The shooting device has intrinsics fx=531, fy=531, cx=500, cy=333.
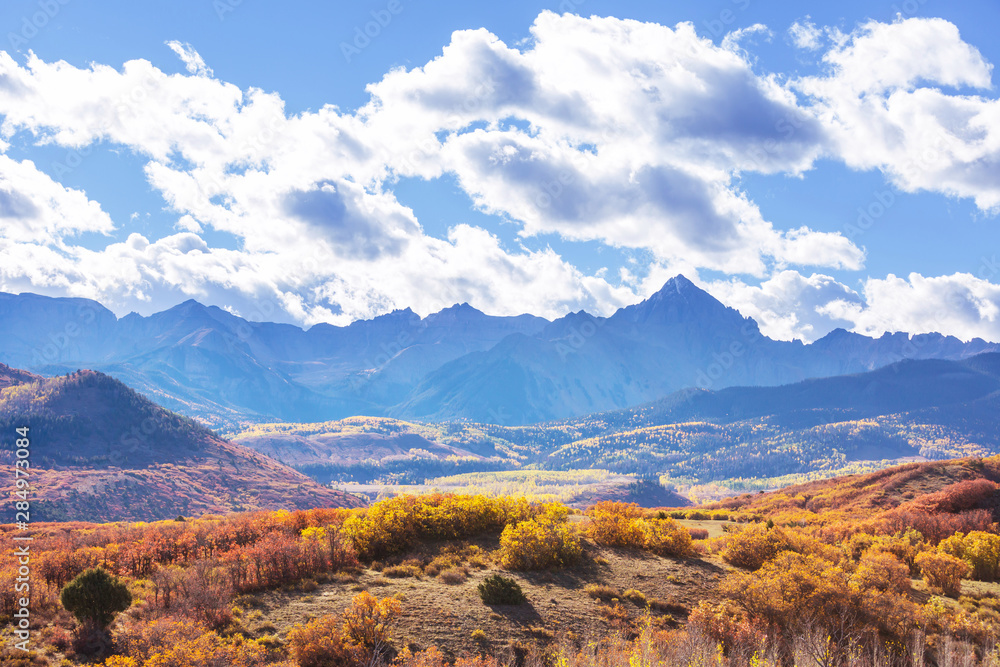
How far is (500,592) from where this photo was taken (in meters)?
21.5

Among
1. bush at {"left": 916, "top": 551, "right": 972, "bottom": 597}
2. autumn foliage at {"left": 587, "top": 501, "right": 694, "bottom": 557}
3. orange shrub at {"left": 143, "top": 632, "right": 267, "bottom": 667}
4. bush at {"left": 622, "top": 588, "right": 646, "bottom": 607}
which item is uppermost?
orange shrub at {"left": 143, "top": 632, "right": 267, "bottom": 667}

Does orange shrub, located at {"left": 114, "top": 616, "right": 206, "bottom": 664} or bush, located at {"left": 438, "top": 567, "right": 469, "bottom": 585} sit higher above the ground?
orange shrub, located at {"left": 114, "top": 616, "right": 206, "bottom": 664}

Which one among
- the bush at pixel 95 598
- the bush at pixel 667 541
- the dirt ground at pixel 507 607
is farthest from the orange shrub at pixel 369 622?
the bush at pixel 667 541

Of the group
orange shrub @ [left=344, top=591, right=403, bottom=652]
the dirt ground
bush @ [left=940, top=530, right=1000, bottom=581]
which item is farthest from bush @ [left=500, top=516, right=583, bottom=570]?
bush @ [left=940, top=530, right=1000, bottom=581]

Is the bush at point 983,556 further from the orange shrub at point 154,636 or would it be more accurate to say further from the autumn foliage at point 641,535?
the orange shrub at point 154,636

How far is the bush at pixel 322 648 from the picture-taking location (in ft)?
54.0

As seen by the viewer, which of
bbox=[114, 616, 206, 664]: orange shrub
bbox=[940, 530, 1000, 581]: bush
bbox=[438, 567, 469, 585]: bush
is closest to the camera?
bbox=[114, 616, 206, 664]: orange shrub

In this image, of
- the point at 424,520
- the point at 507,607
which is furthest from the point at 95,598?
the point at 424,520

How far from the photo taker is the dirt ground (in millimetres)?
18953

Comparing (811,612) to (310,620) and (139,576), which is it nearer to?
(310,620)

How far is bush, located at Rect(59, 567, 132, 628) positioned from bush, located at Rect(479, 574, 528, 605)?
12.6 meters

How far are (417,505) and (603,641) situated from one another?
46.6ft

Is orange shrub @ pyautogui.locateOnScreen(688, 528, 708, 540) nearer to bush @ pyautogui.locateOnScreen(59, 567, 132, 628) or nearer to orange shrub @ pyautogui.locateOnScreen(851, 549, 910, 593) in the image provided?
orange shrub @ pyautogui.locateOnScreen(851, 549, 910, 593)

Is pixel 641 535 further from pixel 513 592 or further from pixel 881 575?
pixel 513 592
